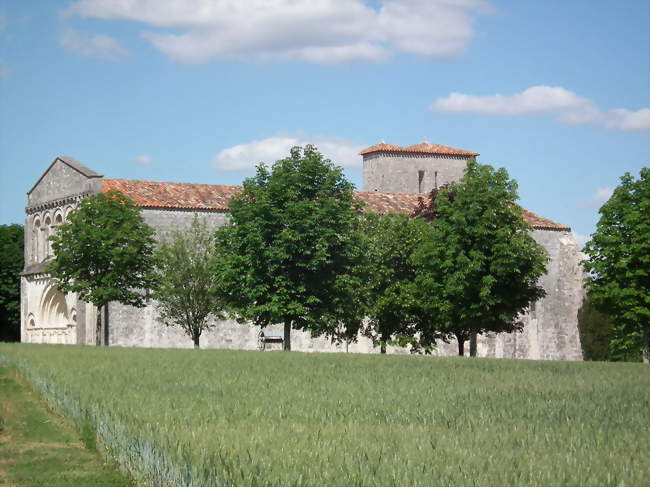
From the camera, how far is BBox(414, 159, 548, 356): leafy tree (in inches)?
1842

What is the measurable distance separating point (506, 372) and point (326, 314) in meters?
20.9

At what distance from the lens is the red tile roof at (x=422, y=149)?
81062 mm

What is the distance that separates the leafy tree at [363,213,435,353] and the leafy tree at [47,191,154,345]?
12.1 meters

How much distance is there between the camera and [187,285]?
58031mm

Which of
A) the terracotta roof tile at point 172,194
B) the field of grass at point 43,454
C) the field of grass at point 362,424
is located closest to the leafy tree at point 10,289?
the terracotta roof tile at point 172,194

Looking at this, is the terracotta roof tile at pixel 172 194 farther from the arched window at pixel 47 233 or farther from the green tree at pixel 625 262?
the green tree at pixel 625 262

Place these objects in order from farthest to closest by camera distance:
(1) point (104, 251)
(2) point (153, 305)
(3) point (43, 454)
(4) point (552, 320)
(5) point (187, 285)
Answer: (4) point (552, 320) < (2) point (153, 305) < (5) point (187, 285) < (1) point (104, 251) < (3) point (43, 454)

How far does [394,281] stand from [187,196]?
639 inches

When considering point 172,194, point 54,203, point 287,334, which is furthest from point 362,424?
point 54,203

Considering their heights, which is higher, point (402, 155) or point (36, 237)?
point (402, 155)

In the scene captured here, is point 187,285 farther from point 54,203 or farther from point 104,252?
point 54,203

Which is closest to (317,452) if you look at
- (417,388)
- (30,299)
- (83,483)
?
(83,483)

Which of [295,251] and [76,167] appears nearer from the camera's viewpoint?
[295,251]

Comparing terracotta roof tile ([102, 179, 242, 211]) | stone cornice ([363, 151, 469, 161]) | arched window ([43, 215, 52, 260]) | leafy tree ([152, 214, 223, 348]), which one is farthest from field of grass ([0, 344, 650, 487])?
stone cornice ([363, 151, 469, 161])
